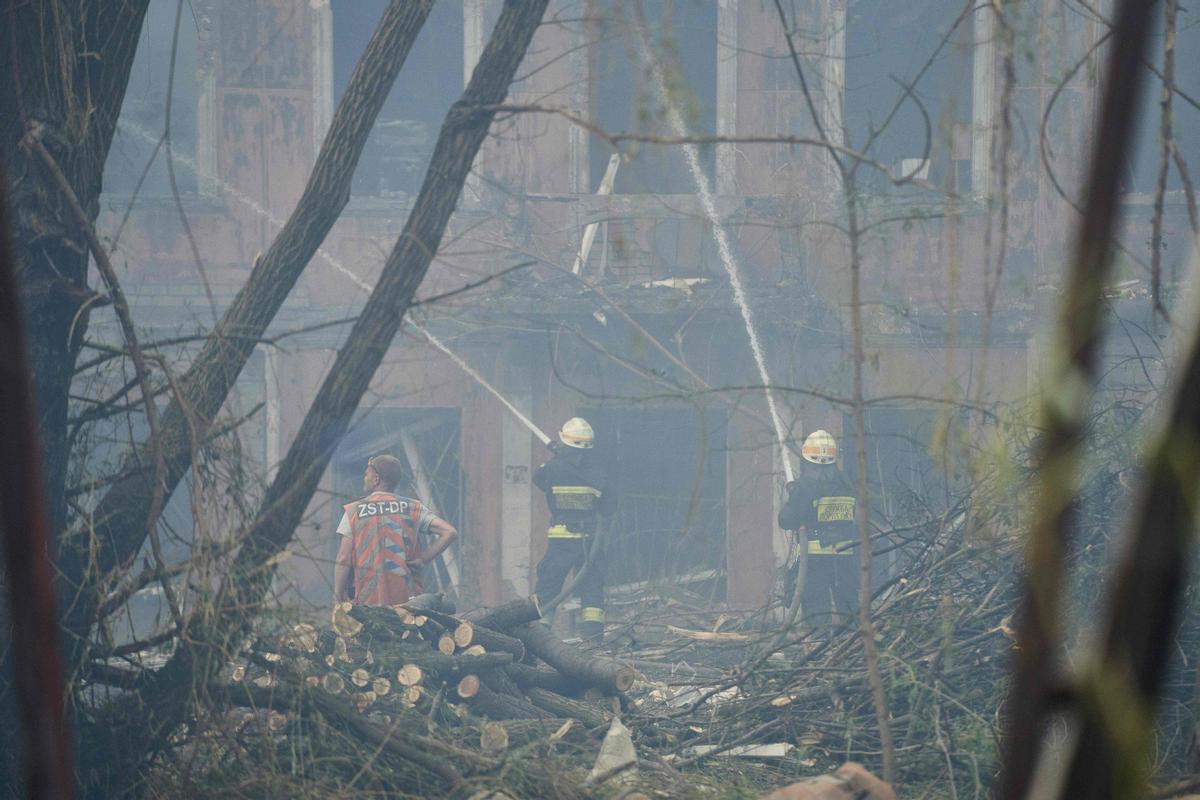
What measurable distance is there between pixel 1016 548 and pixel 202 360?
408 centimetres

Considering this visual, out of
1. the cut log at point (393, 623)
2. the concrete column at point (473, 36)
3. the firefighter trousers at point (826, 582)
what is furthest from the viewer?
the concrete column at point (473, 36)

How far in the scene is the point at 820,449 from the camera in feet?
31.8

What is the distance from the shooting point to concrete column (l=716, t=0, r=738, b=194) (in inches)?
499

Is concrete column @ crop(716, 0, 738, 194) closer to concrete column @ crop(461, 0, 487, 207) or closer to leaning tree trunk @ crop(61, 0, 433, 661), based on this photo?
concrete column @ crop(461, 0, 487, 207)

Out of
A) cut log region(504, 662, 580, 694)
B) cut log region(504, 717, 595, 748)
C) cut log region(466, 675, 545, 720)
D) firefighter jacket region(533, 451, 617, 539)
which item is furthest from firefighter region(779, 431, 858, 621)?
cut log region(504, 717, 595, 748)

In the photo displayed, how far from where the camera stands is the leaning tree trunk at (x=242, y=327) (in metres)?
4.06

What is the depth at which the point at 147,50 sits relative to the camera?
44.8ft

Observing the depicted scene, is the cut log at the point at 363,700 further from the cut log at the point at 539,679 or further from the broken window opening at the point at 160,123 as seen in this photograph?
the broken window opening at the point at 160,123

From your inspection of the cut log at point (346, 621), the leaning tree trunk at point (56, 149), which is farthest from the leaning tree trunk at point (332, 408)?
the cut log at point (346, 621)

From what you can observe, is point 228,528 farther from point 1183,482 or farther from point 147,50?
point 147,50

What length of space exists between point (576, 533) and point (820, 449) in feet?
7.36

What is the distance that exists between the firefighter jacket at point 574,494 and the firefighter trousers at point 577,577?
12cm

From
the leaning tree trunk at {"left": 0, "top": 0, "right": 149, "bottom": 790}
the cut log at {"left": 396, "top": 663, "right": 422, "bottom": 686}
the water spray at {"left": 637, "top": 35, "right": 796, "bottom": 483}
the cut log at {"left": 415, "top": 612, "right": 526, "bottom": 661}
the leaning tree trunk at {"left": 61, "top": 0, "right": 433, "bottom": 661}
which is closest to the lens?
the leaning tree trunk at {"left": 0, "top": 0, "right": 149, "bottom": 790}

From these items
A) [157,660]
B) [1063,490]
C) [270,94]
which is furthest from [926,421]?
[1063,490]
